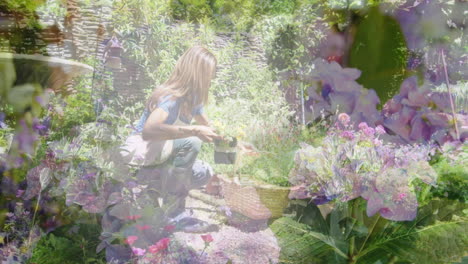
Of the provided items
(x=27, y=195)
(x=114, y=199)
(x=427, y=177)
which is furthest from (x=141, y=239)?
(x=427, y=177)

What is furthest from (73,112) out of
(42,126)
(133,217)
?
(133,217)

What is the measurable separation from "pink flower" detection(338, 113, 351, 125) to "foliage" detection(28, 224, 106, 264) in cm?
72

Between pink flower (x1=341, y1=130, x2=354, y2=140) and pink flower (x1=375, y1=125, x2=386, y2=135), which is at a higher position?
pink flower (x1=375, y1=125, x2=386, y2=135)

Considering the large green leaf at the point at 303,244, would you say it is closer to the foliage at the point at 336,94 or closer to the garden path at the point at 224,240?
the garden path at the point at 224,240

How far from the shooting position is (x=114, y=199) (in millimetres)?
1099

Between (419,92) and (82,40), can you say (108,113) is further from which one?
(419,92)

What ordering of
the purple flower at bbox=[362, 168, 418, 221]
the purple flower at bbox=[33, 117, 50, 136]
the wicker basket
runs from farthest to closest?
1. the purple flower at bbox=[33, 117, 50, 136]
2. the wicker basket
3. the purple flower at bbox=[362, 168, 418, 221]

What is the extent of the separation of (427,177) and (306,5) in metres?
0.56

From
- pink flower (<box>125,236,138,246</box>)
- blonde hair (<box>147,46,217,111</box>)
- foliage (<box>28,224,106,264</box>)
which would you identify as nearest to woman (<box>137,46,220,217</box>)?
blonde hair (<box>147,46,217,111</box>)

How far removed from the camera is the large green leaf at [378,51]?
3.83ft

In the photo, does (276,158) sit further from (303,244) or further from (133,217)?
(133,217)

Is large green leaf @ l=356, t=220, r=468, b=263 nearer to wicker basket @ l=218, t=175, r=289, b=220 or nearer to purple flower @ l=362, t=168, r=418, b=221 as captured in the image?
purple flower @ l=362, t=168, r=418, b=221

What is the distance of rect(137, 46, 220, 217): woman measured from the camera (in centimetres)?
Result: 110

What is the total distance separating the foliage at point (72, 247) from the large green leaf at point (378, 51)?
86cm
